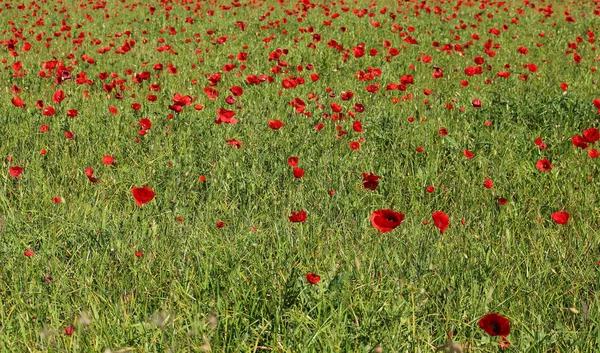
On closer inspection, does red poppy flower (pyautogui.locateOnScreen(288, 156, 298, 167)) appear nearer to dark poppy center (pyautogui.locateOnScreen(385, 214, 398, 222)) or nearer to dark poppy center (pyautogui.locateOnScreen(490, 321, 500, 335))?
dark poppy center (pyautogui.locateOnScreen(385, 214, 398, 222))

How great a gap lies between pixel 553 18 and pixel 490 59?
386cm

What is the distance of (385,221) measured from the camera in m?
1.69

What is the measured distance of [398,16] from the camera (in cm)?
884

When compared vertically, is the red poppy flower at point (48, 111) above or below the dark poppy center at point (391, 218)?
below

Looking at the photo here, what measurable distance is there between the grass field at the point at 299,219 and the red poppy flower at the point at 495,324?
19 mm

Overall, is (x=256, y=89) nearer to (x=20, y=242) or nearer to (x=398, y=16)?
(x=20, y=242)

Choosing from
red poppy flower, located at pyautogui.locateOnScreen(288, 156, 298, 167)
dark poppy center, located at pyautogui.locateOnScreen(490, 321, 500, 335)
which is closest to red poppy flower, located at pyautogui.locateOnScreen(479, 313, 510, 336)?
dark poppy center, located at pyautogui.locateOnScreen(490, 321, 500, 335)

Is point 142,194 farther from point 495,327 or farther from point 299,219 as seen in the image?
point 495,327

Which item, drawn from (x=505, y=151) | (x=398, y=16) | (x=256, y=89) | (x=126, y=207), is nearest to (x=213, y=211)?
(x=126, y=207)

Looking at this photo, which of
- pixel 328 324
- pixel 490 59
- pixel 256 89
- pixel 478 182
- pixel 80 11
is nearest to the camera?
pixel 328 324

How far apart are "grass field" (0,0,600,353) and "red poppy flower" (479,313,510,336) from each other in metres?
0.02

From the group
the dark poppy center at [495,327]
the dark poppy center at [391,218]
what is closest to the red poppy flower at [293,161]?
the dark poppy center at [391,218]

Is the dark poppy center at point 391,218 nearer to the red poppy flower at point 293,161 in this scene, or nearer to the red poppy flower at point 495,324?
the red poppy flower at point 495,324

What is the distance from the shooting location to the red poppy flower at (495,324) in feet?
4.33
